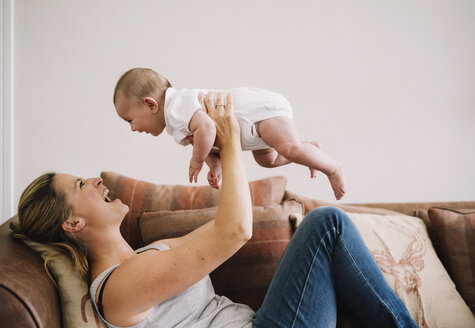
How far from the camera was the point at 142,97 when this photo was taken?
1157 millimetres

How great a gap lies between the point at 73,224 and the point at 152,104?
1.53 ft

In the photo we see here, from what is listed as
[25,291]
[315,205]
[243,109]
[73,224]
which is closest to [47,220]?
[73,224]

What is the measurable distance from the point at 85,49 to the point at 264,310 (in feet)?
5.53

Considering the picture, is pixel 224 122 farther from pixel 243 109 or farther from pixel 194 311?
pixel 194 311

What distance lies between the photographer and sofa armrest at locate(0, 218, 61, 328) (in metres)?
0.78

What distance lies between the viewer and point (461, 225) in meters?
1.55

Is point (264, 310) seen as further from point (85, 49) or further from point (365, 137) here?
point (85, 49)

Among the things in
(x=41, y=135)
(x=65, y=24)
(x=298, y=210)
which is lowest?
(x=298, y=210)

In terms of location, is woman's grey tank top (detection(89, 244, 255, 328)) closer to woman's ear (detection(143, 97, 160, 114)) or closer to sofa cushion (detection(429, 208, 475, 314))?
woman's ear (detection(143, 97, 160, 114))

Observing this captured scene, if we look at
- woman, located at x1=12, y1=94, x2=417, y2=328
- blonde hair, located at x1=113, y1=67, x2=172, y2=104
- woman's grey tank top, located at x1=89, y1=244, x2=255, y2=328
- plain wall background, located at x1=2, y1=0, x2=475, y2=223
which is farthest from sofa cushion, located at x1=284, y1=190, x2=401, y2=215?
blonde hair, located at x1=113, y1=67, x2=172, y2=104

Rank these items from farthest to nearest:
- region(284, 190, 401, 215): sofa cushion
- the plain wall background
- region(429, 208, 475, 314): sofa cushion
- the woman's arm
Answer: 1. the plain wall background
2. region(284, 190, 401, 215): sofa cushion
3. region(429, 208, 475, 314): sofa cushion
4. the woman's arm

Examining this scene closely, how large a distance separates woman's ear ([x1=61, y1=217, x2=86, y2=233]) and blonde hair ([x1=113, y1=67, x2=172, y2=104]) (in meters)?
0.44

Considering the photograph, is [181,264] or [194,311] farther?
[194,311]

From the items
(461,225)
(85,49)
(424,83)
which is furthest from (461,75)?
(85,49)
